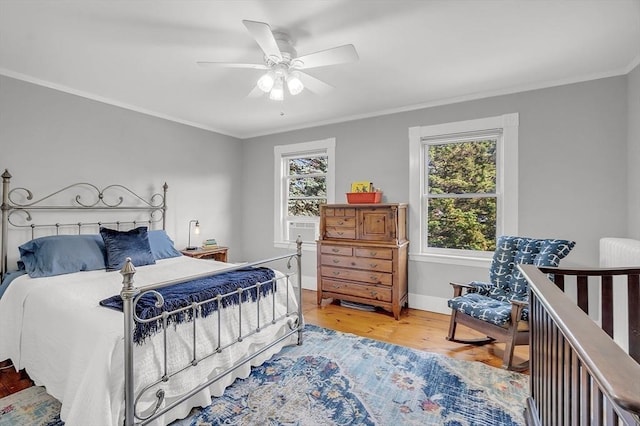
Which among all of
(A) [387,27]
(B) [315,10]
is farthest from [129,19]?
(A) [387,27]

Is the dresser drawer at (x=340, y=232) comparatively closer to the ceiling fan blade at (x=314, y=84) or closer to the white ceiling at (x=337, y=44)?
the white ceiling at (x=337, y=44)

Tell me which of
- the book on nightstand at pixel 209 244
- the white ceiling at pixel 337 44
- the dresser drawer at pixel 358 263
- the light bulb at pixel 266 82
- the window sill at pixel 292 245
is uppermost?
the white ceiling at pixel 337 44

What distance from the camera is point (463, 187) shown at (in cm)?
365

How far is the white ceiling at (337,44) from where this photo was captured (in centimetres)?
193

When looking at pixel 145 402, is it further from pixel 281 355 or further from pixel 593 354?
pixel 593 354

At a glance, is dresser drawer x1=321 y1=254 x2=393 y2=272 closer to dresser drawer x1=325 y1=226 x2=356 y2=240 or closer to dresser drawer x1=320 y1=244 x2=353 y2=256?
dresser drawer x1=320 y1=244 x2=353 y2=256

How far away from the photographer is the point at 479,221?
11.7 feet

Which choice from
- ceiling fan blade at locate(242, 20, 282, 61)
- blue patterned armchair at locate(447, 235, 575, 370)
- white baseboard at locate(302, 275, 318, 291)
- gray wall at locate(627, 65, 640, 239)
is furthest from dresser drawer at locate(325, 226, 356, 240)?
gray wall at locate(627, 65, 640, 239)

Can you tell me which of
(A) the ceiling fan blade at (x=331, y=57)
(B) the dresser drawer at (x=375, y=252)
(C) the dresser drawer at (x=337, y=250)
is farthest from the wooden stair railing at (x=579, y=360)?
(C) the dresser drawer at (x=337, y=250)

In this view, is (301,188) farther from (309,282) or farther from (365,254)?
(365,254)

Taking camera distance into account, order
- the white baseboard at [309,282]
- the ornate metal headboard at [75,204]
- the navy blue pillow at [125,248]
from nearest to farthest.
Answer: the ornate metal headboard at [75,204] → the navy blue pillow at [125,248] → the white baseboard at [309,282]

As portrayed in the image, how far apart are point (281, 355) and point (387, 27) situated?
2680 millimetres

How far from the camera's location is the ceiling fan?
193 centimetres

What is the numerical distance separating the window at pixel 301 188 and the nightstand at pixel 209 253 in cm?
87
